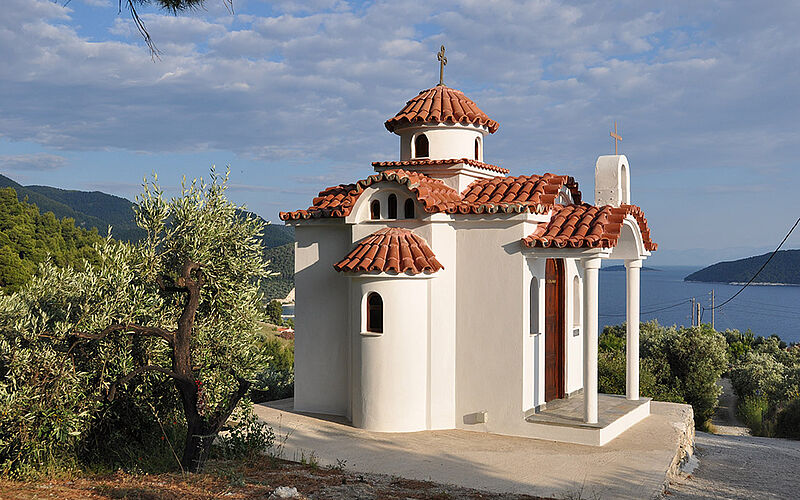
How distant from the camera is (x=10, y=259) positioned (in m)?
40.3

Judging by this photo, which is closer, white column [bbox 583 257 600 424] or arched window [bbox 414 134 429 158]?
white column [bbox 583 257 600 424]

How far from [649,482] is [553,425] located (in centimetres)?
245

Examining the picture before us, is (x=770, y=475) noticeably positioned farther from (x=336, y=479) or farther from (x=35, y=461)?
(x=35, y=461)

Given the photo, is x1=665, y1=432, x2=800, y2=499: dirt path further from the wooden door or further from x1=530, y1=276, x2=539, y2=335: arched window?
x1=530, y1=276, x2=539, y2=335: arched window

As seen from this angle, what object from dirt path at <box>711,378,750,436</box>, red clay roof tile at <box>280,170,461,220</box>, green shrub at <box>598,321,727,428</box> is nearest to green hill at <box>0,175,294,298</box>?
red clay roof tile at <box>280,170,461,220</box>

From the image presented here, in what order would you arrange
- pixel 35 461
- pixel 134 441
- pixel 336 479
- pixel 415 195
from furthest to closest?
pixel 415 195, pixel 134 441, pixel 336 479, pixel 35 461

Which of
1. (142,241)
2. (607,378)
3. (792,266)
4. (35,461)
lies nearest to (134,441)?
(35,461)

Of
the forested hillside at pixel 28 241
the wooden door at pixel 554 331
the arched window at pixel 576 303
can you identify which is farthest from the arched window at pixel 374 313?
the forested hillside at pixel 28 241

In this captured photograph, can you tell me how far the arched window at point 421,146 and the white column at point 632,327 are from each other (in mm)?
4998

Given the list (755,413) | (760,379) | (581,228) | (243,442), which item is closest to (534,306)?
(581,228)

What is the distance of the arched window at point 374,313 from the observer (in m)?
12.5

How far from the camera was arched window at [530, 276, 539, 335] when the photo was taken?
12.8 meters

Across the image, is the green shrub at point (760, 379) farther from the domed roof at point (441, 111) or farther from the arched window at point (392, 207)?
the arched window at point (392, 207)

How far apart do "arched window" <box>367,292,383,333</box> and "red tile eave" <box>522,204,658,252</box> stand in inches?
114
